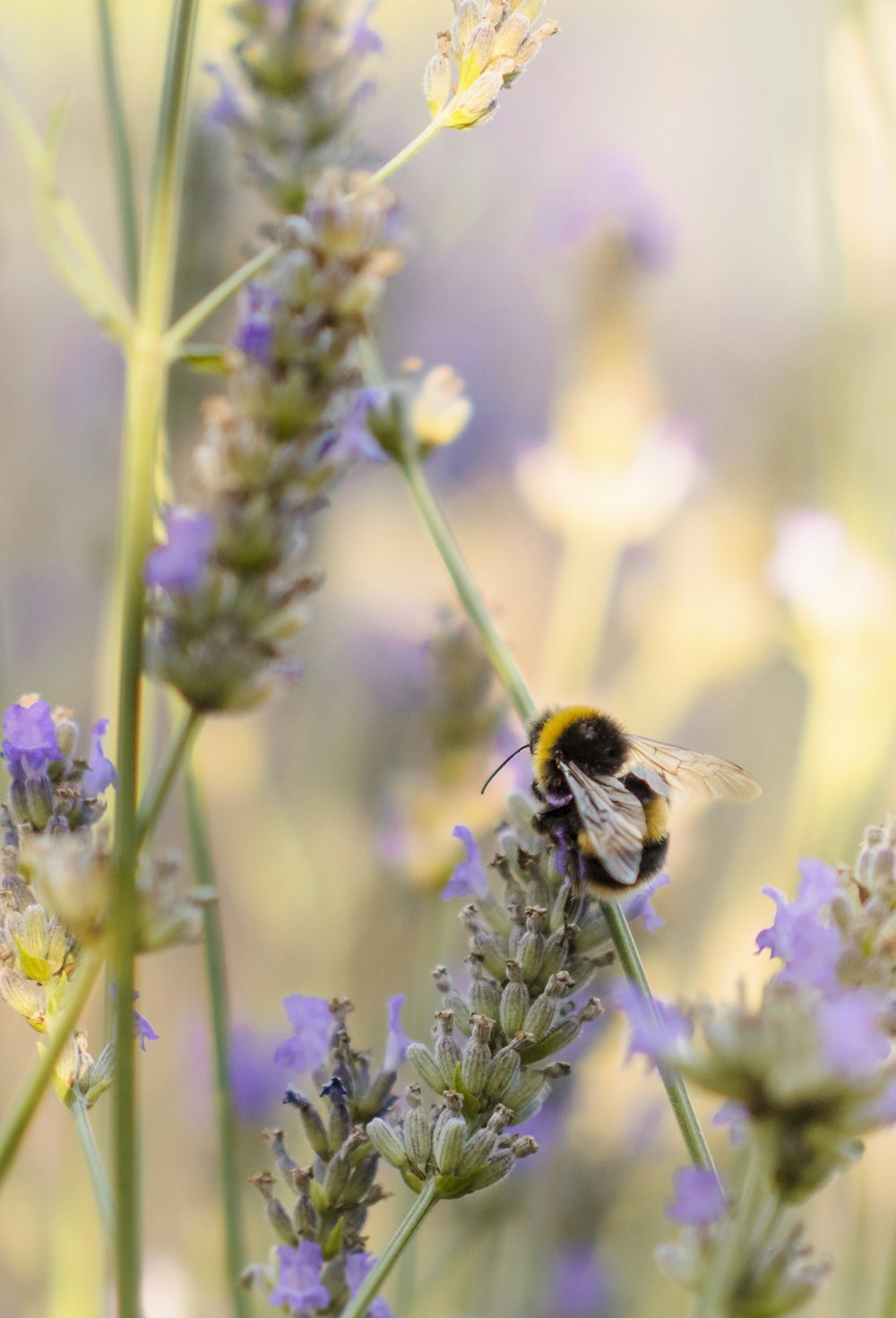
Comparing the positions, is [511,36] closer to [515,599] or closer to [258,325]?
[258,325]

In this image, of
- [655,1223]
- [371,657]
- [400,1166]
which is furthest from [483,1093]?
[371,657]

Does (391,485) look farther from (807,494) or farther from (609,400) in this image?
(609,400)

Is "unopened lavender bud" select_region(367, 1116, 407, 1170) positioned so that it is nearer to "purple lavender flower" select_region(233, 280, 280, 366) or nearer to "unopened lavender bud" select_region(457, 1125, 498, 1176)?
"unopened lavender bud" select_region(457, 1125, 498, 1176)

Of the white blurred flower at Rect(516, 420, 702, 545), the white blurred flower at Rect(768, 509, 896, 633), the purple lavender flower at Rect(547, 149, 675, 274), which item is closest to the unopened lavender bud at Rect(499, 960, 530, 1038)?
the white blurred flower at Rect(768, 509, 896, 633)

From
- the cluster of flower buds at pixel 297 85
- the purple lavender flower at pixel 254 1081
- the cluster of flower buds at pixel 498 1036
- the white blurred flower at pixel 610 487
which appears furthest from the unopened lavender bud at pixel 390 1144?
the white blurred flower at pixel 610 487

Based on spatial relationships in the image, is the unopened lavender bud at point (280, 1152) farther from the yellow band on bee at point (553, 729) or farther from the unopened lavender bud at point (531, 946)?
the yellow band on bee at point (553, 729)

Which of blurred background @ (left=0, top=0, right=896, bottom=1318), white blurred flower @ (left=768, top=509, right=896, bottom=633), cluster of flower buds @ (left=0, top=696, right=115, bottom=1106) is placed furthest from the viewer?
white blurred flower @ (left=768, top=509, right=896, bottom=633)
